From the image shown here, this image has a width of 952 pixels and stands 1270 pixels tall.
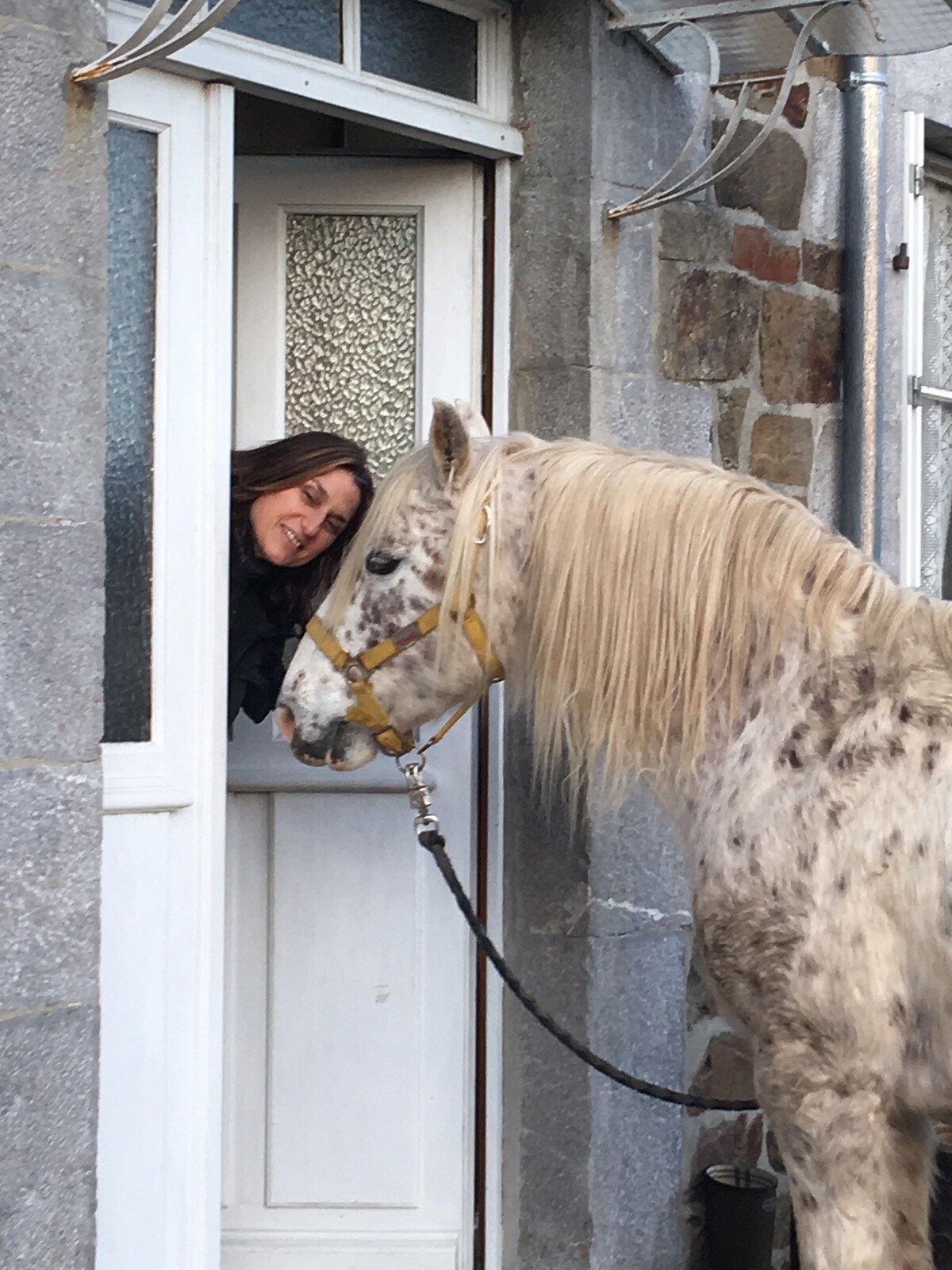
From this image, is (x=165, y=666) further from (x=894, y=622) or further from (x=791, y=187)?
(x=791, y=187)

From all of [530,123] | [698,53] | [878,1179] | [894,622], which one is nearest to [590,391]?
[530,123]

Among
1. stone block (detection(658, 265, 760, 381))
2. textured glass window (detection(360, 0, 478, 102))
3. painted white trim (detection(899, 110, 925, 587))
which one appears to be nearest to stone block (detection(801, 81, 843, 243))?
painted white trim (detection(899, 110, 925, 587))

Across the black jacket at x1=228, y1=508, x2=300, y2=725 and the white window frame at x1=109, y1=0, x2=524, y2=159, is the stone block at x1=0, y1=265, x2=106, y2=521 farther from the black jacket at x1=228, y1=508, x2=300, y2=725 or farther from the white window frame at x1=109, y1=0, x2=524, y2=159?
the black jacket at x1=228, y1=508, x2=300, y2=725

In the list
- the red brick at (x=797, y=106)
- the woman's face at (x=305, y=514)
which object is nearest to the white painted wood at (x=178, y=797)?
the woman's face at (x=305, y=514)

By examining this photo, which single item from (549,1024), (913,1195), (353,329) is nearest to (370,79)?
(353,329)

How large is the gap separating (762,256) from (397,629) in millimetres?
1629

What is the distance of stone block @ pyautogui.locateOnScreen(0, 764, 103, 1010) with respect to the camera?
2299mm

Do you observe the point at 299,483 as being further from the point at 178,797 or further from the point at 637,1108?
the point at 637,1108

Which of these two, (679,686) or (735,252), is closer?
(679,686)

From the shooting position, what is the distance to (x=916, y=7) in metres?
3.18

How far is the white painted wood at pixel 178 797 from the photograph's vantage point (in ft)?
8.89

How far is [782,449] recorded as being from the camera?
3854 mm

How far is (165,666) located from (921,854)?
4.31ft

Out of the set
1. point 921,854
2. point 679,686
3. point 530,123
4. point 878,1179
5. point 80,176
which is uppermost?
point 530,123
